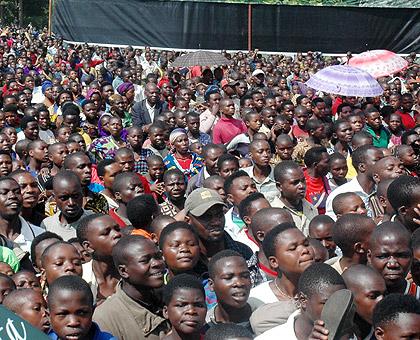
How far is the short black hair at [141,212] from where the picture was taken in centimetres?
610

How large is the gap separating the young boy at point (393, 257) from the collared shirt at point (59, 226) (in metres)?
2.52

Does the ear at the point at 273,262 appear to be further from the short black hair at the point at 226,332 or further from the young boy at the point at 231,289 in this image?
the short black hair at the point at 226,332

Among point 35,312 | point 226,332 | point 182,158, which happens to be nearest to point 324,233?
point 226,332

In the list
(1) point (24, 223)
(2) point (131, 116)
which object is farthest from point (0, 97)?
(1) point (24, 223)

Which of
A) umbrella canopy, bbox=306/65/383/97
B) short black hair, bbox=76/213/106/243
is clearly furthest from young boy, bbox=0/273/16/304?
umbrella canopy, bbox=306/65/383/97

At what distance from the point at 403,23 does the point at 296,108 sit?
1306 centimetres

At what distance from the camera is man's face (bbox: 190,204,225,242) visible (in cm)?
554

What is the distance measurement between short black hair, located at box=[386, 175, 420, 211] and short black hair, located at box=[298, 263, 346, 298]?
182cm

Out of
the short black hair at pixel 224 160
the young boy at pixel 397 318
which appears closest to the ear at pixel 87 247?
the young boy at pixel 397 318

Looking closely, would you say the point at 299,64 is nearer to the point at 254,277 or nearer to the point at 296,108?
the point at 296,108

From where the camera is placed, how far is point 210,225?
18.3 feet

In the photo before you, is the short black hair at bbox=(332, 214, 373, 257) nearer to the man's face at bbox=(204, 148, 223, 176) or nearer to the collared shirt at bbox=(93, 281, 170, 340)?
the collared shirt at bbox=(93, 281, 170, 340)

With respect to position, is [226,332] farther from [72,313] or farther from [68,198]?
[68,198]

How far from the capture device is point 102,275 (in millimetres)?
5301
